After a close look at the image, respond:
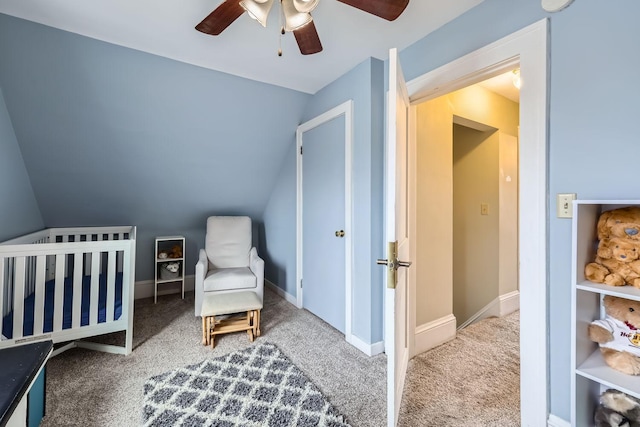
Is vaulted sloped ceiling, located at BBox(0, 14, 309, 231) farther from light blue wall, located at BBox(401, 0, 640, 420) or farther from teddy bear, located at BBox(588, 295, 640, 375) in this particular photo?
teddy bear, located at BBox(588, 295, 640, 375)

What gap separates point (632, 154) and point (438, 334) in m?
1.73

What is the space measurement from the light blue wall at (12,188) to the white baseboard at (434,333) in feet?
10.6

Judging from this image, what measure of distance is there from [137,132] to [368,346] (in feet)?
8.87

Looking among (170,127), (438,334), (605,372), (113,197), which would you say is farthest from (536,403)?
(113,197)

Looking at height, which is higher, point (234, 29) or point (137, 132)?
point (234, 29)

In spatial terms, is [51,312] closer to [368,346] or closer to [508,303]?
[368,346]

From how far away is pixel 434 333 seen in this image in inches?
89.0

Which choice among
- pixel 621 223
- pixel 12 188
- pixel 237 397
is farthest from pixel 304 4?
pixel 12 188

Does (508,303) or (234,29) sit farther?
(508,303)

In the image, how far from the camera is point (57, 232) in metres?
2.93

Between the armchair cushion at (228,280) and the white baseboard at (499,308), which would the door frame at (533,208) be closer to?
the white baseboard at (499,308)

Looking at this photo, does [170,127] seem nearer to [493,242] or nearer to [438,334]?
[438,334]

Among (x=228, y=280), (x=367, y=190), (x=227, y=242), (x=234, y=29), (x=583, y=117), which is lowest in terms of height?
(x=228, y=280)

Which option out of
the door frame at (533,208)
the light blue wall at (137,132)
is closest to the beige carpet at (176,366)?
the door frame at (533,208)
